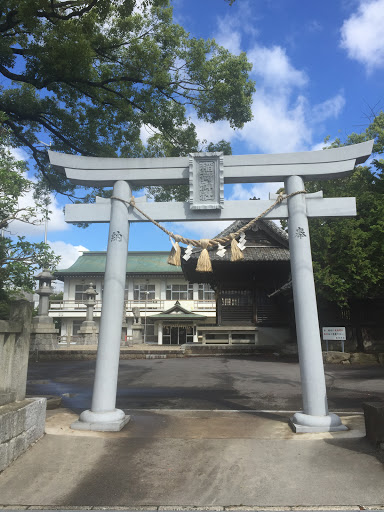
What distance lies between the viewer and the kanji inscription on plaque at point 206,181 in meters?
5.40

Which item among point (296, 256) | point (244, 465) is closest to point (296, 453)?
point (244, 465)

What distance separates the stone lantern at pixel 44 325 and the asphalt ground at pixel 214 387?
706cm

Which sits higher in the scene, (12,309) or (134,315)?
(134,315)

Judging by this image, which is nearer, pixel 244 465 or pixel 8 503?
pixel 8 503

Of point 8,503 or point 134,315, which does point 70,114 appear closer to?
point 8,503

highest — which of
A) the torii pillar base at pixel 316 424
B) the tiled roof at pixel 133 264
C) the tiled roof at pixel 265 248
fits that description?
the tiled roof at pixel 133 264

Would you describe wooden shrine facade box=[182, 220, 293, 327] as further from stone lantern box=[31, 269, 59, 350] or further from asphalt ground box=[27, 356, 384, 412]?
stone lantern box=[31, 269, 59, 350]

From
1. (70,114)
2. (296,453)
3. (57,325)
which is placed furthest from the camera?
(57,325)

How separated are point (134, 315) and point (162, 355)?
55.0 ft

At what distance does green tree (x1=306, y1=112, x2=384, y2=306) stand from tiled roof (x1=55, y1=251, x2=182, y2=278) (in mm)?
23554

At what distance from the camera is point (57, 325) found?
133ft

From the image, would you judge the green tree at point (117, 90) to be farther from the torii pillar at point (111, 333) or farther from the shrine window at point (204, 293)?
the shrine window at point (204, 293)

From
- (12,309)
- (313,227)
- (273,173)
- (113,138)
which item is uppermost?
(113,138)

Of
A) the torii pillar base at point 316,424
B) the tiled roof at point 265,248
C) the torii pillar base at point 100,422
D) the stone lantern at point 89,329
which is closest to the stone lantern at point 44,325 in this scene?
the stone lantern at point 89,329
